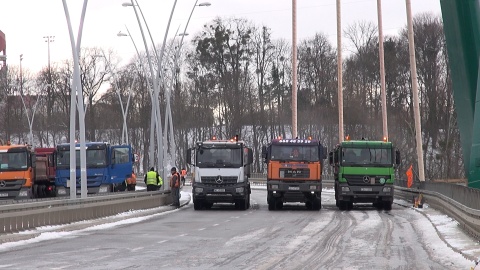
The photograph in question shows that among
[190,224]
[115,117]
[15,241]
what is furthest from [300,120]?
[15,241]

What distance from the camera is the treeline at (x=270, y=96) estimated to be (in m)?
83.7

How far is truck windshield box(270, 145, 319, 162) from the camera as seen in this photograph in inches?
1636

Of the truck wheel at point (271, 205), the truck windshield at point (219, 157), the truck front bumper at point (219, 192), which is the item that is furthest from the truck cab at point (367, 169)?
the truck windshield at point (219, 157)

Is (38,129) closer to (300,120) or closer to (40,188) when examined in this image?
(300,120)

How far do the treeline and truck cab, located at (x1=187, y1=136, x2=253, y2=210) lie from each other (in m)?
39.4

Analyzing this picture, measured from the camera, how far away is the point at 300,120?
331ft

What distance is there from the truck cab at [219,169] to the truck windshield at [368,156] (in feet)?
13.6

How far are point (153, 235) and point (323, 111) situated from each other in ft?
239

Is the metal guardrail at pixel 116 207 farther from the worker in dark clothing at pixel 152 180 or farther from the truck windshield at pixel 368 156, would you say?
the truck windshield at pixel 368 156

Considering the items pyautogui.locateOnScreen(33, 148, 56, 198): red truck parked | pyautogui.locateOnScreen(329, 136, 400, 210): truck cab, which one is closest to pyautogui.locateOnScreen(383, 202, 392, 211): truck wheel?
pyautogui.locateOnScreen(329, 136, 400, 210): truck cab

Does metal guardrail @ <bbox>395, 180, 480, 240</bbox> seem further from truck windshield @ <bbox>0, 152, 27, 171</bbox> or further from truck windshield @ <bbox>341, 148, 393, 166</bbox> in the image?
truck windshield @ <bbox>0, 152, 27, 171</bbox>

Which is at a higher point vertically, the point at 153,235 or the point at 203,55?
the point at 203,55

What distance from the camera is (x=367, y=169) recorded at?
137 ft

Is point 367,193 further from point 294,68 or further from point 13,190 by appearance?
point 294,68
